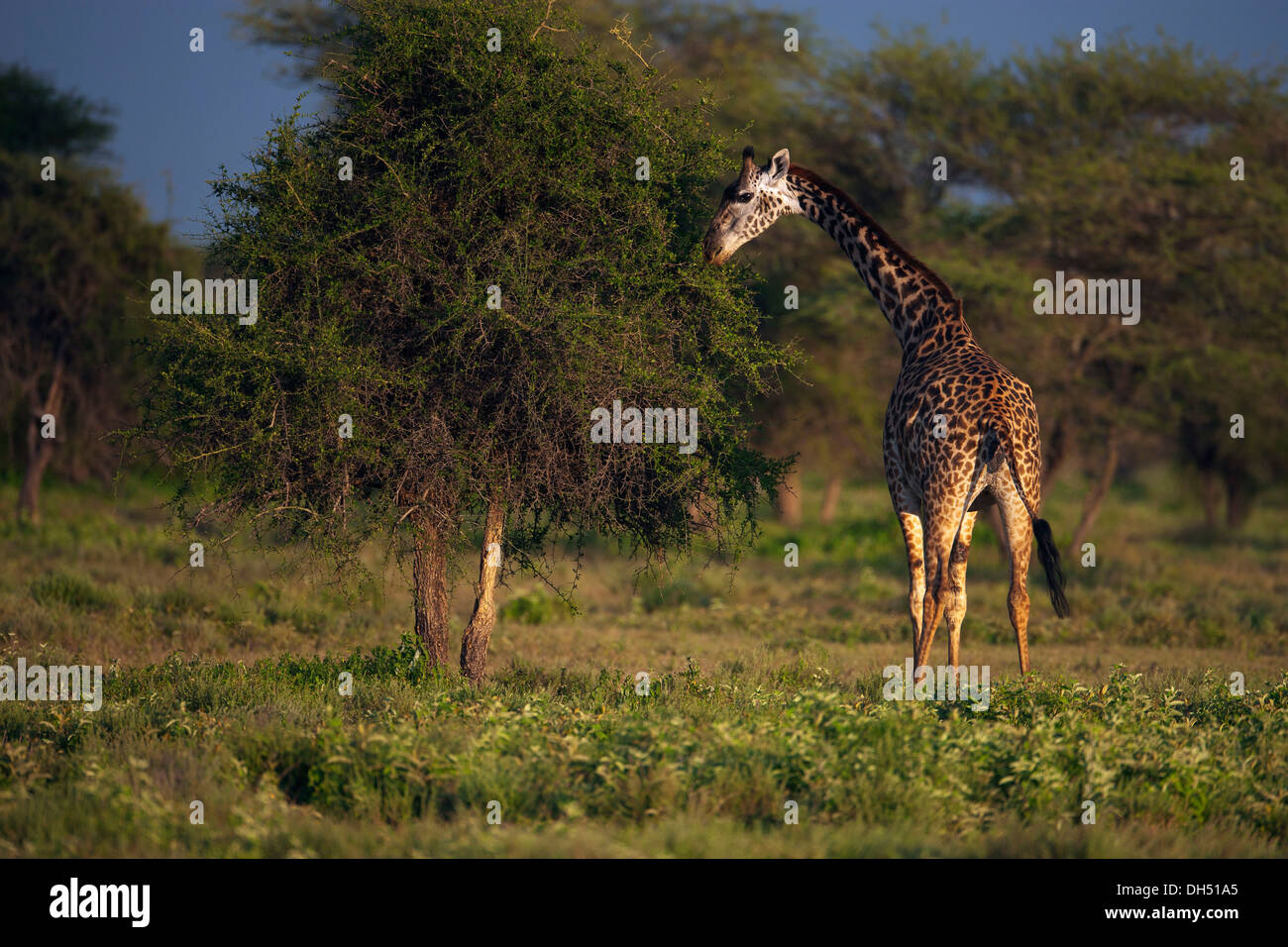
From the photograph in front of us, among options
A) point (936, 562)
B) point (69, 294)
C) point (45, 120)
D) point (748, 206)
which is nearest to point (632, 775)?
point (936, 562)

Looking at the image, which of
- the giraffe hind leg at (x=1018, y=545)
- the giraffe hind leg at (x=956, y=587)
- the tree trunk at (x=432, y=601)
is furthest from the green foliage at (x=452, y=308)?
the giraffe hind leg at (x=1018, y=545)

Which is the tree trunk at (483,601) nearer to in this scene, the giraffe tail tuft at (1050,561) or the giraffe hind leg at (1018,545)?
the giraffe hind leg at (1018,545)

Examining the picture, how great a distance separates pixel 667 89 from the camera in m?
9.80

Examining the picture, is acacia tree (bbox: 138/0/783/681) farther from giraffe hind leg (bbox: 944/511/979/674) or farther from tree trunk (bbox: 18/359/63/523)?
tree trunk (bbox: 18/359/63/523)

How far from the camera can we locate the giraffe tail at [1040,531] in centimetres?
862

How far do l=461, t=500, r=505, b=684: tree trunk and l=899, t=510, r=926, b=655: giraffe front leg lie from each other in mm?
3239

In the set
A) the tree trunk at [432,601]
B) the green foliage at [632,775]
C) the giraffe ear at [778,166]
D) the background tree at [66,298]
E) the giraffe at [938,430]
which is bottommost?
the green foliage at [632,775]

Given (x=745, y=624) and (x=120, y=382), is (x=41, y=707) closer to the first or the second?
(x=745, y=624)

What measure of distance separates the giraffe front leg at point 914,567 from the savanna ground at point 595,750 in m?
0.62

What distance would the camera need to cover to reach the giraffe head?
9.64 metres
